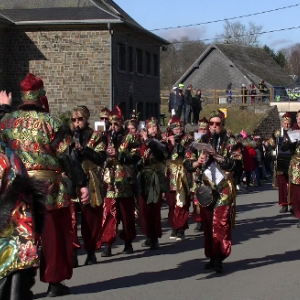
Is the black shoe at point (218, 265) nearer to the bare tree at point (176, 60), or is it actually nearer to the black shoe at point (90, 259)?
the black shoe at point (90, 259)

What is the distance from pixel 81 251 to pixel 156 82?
32.9m

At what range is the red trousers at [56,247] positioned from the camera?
7.07m

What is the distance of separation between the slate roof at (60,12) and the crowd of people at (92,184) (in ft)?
73.1

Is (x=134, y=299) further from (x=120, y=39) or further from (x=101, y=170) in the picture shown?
(x=120, y=39)

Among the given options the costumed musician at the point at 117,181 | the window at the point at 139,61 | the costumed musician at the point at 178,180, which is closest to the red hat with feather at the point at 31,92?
the costumed musician at the point at 117,181

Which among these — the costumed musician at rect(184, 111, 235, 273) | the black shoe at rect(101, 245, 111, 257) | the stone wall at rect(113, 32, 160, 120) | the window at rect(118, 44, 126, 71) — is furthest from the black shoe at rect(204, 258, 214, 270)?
the window at rect(118, 44, 126, 71)

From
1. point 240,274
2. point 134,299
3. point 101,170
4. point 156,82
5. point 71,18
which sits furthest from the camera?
point 156,82

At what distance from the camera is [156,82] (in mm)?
42969

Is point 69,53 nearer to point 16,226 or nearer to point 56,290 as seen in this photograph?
point 56,290

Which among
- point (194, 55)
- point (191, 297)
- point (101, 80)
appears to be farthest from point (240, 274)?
point (194, 55)

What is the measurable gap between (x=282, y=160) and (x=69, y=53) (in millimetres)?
20975

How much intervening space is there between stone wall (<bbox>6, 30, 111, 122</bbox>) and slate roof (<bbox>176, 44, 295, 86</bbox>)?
1198 inches

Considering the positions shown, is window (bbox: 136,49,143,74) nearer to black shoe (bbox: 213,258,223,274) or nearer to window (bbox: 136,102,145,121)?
window (bbox: 136,102,145,121)

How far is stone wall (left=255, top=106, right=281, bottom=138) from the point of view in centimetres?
4146
